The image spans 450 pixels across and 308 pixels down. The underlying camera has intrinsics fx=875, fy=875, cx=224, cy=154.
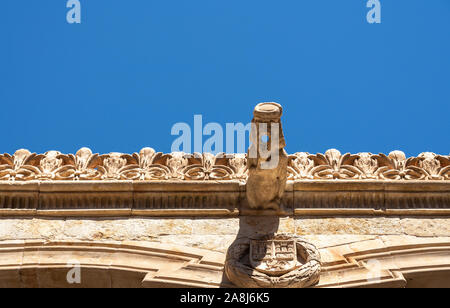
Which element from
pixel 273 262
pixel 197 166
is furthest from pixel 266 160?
pixel 197 166

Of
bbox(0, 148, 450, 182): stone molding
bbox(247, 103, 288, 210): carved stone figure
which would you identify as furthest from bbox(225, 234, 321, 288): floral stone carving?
bbox(0, 148, 450, 182): stone molding

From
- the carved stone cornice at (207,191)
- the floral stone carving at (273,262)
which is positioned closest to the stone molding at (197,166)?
the carved stone cornice at (207,191)

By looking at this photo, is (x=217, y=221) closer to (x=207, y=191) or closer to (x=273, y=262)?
(x=207, y=191)

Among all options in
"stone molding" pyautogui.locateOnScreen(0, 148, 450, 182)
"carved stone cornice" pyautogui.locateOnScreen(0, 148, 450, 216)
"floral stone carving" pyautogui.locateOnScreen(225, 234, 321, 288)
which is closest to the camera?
"floral stone carving" pyautogui.locateOnScreen(225, 234, 321, 288)

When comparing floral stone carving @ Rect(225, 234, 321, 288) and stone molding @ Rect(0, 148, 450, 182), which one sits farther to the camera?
stone molding @ Rect(0, 148, 450, 182)

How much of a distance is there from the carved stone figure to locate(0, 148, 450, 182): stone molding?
41cm

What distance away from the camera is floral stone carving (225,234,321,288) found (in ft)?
22.3

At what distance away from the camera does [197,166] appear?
8.09m

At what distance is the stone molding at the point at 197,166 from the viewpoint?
800 cm

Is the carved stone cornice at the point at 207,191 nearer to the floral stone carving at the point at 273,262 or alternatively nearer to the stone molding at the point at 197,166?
the stone molding at the point at 197,166

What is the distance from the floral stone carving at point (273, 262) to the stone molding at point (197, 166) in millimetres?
942

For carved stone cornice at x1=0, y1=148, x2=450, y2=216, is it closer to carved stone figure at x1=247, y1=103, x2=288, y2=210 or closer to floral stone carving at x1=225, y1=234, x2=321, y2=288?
carved stone figure at x1=247, y1=103, x2=288, y2=210

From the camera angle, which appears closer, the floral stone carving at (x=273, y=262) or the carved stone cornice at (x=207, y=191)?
the floral stone carving at (x=273, y=262)
